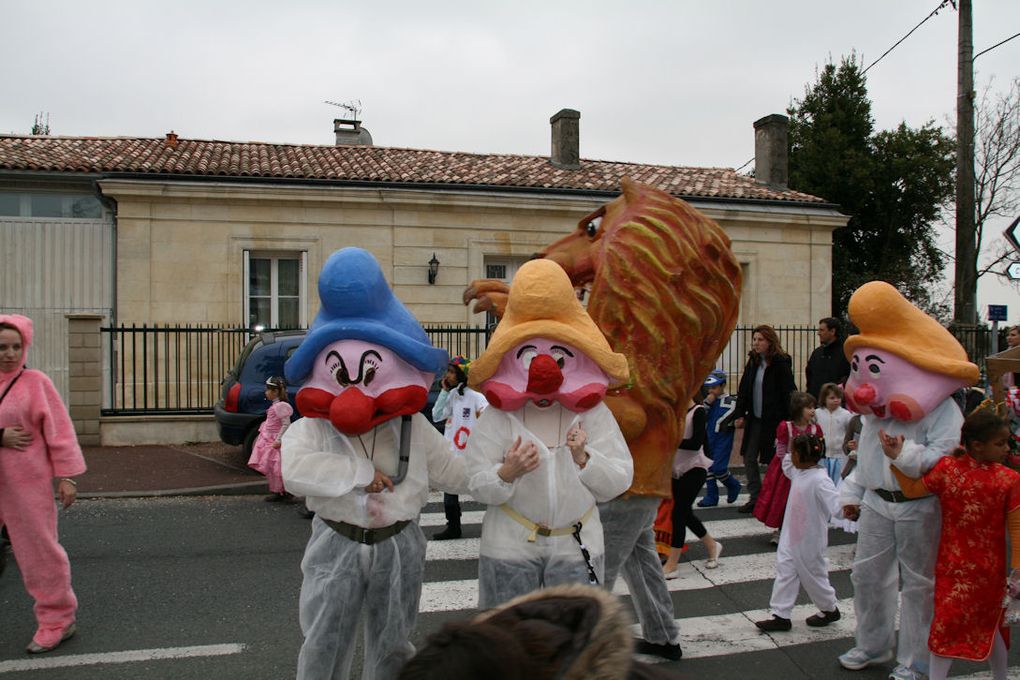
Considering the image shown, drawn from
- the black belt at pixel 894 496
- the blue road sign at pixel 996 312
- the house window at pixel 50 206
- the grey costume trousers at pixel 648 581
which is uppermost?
the house window at pixel 50 206

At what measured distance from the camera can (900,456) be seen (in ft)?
13.3

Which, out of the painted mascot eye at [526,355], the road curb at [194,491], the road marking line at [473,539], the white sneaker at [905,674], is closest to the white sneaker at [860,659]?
the white sneaker at [905,674]

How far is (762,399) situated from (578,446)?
5.26 meters

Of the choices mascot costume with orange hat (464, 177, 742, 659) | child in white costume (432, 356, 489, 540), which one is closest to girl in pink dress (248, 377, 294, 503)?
child in white costume (432, 356, 489, 540)

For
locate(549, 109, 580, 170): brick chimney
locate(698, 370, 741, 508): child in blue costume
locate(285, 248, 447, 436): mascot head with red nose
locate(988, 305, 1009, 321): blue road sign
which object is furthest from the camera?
locate(549, 109, 580, 170): brick chimney

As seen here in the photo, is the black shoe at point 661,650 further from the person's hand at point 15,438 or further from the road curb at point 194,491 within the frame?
the road curb at point 194,491

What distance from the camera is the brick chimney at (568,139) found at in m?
19.6

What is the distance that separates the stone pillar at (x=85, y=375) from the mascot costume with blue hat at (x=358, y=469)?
10.2m

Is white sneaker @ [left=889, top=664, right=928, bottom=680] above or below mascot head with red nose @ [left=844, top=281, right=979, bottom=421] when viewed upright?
below

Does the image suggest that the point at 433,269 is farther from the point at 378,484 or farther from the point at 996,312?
the point at 378,484

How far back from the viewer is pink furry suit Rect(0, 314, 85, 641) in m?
4.60

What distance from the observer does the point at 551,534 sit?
3.46m

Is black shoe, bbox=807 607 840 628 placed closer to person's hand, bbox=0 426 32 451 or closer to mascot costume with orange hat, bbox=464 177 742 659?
mascot costume with orange hat, bbox=464 177 742 659

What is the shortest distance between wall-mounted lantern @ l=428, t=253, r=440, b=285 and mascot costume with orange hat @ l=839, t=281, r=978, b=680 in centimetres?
1252
